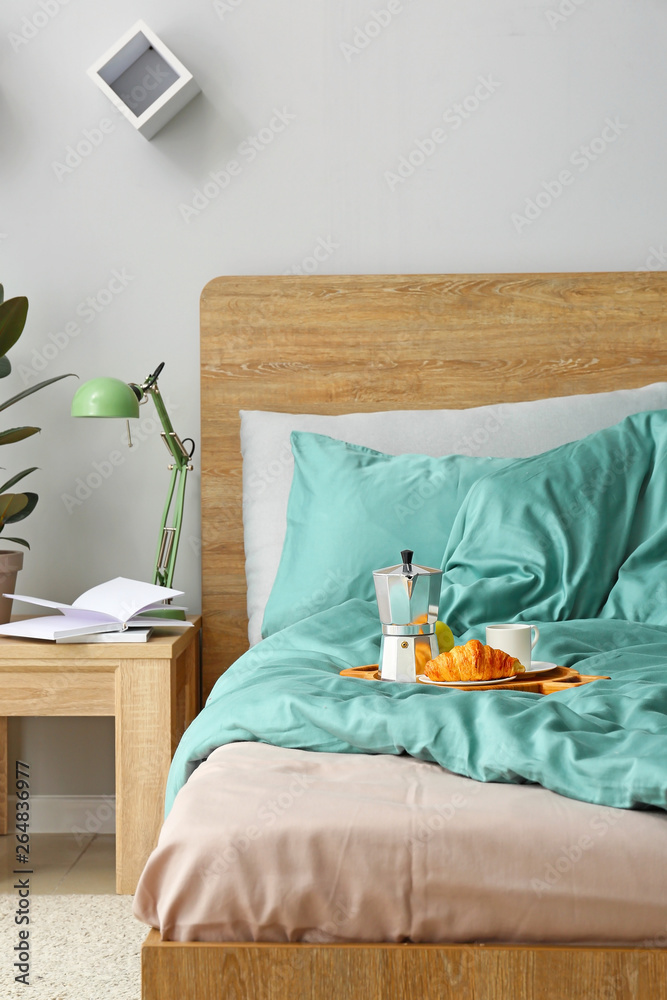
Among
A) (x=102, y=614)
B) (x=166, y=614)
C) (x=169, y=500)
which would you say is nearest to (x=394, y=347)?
(x=169, y=500)

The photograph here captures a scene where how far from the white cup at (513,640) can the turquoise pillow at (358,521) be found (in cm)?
58

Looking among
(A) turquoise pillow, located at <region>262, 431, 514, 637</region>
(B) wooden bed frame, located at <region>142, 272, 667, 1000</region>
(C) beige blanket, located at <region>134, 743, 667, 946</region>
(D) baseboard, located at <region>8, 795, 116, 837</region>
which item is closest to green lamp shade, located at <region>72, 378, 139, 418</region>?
(B) wooden bed frame, located at <region>142, 272, 667, 1000</region>

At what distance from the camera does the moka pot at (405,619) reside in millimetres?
1322

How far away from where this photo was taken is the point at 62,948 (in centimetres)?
165

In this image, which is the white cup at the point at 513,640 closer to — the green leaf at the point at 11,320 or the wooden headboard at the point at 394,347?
the wooden headboard at the point at 394,347

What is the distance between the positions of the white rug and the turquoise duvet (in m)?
0.53

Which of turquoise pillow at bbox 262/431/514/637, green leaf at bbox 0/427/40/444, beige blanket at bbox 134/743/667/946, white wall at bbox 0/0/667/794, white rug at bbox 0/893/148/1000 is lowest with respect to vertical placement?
white rug at bbox 0/893/148/1000

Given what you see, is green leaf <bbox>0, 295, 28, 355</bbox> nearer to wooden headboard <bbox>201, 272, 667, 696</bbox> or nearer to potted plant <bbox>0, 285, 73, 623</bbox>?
potted plant <bbox>0, 285, 73, 623</bbox>

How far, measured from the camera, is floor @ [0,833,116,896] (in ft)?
6.48

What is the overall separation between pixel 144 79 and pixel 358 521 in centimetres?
138

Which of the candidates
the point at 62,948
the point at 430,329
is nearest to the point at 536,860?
the point at 62,948

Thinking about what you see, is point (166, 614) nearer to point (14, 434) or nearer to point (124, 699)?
point (124, 699)

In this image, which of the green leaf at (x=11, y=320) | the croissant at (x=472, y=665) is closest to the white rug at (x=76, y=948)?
the croissant at (x=472, y=665)

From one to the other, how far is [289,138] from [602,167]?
863 millimetres
